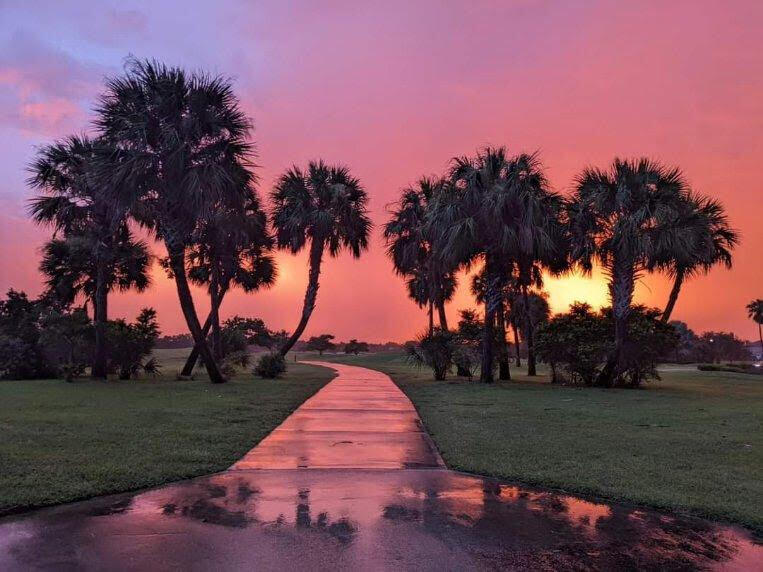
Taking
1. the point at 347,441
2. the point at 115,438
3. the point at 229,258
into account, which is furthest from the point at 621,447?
the point at 229,258

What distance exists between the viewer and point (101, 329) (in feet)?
77.4

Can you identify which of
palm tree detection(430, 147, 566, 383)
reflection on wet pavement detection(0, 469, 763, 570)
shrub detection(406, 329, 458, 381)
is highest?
palm tree detection(430, 147, 566, 383)

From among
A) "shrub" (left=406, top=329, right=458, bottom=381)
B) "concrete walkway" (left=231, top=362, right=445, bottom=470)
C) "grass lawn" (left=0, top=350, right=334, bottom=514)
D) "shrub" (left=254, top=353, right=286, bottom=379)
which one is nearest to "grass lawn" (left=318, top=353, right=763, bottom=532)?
"concrete walkway" (left=231, top=362, right=445, bottom=470)

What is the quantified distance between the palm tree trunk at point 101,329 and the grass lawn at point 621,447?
14.4 m

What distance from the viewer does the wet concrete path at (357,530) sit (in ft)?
13.1

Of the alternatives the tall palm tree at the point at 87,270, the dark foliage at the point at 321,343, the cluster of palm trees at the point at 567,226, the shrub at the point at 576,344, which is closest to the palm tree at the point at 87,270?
the tall palm tree at the point at 87,270

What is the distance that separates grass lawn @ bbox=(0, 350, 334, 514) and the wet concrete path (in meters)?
0.56

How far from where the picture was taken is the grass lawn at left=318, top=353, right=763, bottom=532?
5977mm

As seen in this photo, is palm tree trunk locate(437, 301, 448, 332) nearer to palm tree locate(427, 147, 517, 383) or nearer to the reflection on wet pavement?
palm tree locate(427, 147, 517, 383)

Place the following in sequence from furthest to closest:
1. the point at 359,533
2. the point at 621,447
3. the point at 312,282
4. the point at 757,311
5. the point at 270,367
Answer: the point at 757,311 < the point at 312,282 < the point at 270,367 < the point at 621,447 < the point at 359,533

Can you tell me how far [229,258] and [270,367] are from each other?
18.7ft

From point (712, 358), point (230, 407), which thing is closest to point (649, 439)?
point (230, 407)

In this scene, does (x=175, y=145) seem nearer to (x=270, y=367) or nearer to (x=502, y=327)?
(x=270, y=367)

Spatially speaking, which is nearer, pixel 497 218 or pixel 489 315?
pixel 497 218
